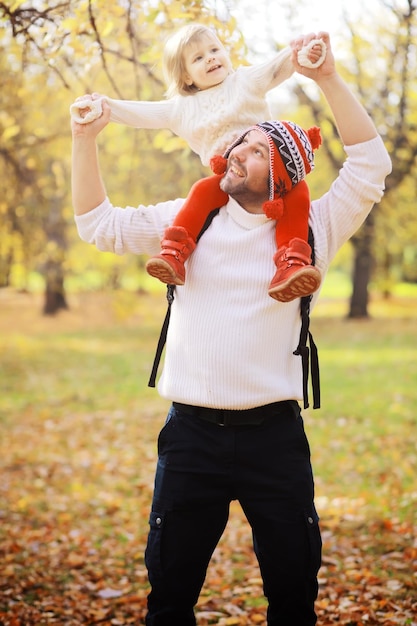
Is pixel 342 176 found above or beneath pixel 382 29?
beneath

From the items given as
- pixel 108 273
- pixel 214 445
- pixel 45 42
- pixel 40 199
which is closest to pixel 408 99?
pixel 40 199

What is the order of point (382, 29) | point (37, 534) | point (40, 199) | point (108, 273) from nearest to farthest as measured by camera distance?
point (37, 534), point (382, 29), point (40, 199), point (108, 273)

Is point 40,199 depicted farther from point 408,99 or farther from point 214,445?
point 214,445

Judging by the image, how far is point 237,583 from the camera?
4.45 meters

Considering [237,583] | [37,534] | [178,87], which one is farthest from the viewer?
[37,534]

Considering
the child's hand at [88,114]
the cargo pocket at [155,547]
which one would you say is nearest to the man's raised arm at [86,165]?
the child's hand at [88,114]

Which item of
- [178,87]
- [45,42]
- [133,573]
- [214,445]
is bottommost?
[133,573]

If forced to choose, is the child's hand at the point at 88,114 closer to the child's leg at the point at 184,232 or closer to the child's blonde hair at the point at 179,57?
the child's blonde hair at the point at 179,57

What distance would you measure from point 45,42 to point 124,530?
12.0ft

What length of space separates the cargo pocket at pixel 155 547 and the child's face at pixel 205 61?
144 cm

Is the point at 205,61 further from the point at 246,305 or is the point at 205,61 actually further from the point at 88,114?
the point at 246,305

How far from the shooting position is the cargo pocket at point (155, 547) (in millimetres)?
2359

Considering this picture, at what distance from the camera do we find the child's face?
2.41 meters

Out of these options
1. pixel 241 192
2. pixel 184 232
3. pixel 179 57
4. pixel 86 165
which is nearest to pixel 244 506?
pixel 184 232
